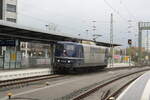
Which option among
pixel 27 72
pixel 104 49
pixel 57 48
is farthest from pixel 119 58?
pixel 27 72

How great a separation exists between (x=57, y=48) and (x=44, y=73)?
9.40 feet

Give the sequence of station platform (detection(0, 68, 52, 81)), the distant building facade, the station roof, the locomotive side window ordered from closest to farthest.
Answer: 1. station platform (detection(0, 68, 52, 81))
2. the station roof
3. the locomotive side window
4. the distant building facade

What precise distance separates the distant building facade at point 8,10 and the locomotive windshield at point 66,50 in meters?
48.4

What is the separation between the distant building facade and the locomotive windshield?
159ft

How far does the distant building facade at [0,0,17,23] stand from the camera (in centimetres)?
7494

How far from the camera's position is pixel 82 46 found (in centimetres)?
3005

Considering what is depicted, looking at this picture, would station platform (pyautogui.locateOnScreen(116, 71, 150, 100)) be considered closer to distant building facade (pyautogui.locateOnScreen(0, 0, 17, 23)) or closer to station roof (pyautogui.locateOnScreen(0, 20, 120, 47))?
station roof (pyautogui.locateOnScreen(0, 20, 120, 47))

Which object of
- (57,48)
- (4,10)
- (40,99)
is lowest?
(40,99)

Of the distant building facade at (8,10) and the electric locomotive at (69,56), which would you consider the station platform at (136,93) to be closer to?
the electric locomotive at (69,56)

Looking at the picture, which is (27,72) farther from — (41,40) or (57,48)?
(41,40)

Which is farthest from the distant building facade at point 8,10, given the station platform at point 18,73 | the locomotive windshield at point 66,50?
the station platform at point 18,73

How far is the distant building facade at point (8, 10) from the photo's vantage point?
246 ft

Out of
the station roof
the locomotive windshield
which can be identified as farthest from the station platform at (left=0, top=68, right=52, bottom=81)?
the station roof

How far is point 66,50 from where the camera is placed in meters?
28.8
